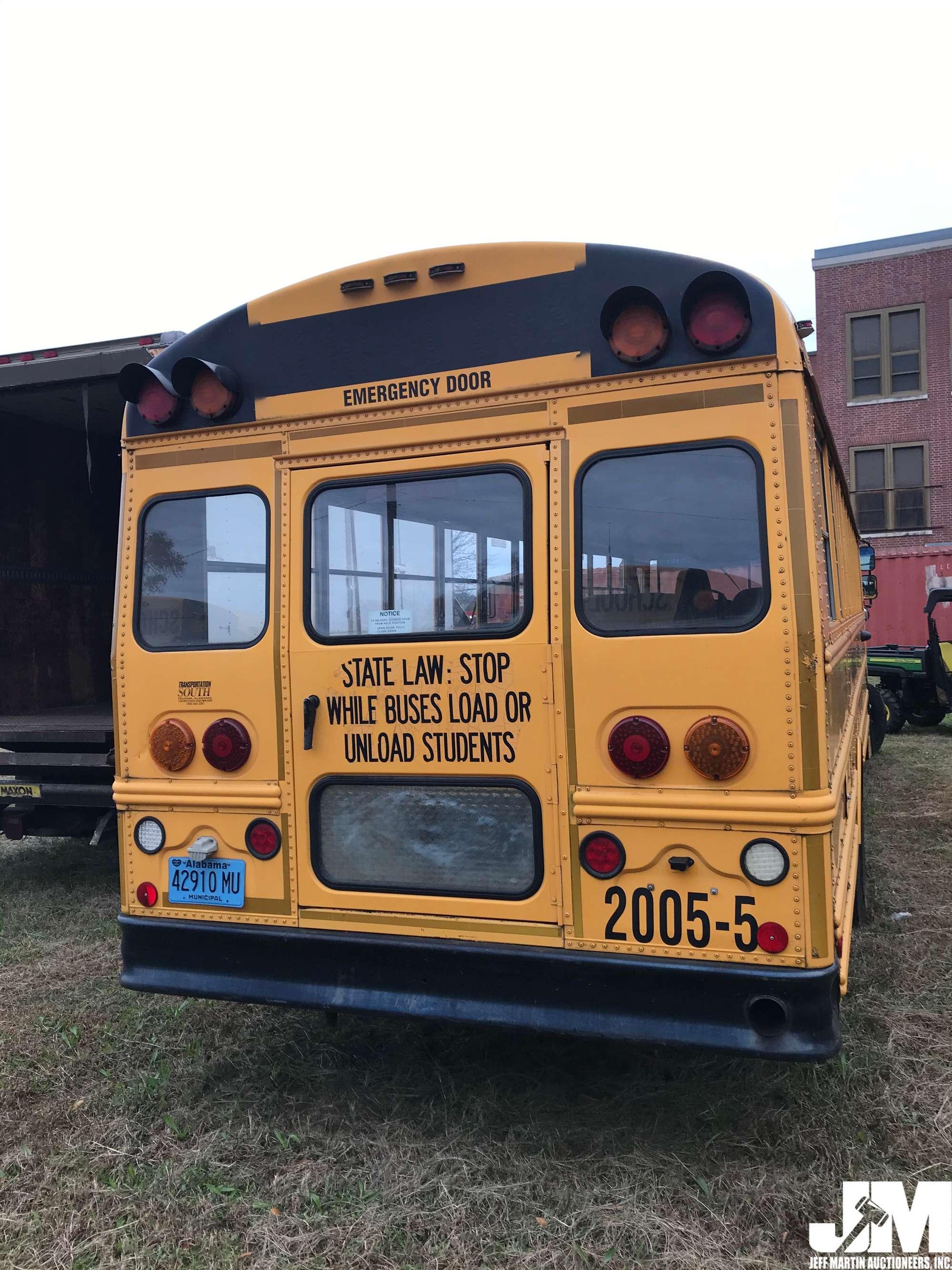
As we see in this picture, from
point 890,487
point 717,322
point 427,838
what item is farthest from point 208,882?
point 890,487

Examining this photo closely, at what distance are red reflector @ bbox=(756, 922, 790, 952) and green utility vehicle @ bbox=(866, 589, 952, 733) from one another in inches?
446

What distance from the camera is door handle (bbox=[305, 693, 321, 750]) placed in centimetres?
332

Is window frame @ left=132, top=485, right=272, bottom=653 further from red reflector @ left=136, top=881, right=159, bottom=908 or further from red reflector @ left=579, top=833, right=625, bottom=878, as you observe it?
red reflector @ left=579, top=833, right=625, bottom=878

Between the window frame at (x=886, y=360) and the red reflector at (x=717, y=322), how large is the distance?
2410cm

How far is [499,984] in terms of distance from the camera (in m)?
3.08

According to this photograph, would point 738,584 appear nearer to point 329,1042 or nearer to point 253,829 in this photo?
point 253,829

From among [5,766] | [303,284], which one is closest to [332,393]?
[303,284]

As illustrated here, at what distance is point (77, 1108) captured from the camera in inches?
142

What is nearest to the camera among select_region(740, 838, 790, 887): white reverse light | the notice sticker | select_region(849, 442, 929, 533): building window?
select_region(740, 838, 790, 887): white reverse light

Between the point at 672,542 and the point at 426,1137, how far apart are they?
2.16 meters

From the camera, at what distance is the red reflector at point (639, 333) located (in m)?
2.90

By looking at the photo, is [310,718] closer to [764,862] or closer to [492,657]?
[492,657]

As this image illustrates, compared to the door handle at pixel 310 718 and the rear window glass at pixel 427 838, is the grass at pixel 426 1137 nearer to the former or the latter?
the rear window glass at pixel 427 838

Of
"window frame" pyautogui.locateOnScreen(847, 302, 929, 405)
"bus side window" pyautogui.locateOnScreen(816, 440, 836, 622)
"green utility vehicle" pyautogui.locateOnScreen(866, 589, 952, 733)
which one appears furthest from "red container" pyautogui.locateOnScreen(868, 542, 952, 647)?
"bus side window" pyautogui.locateOnScreen(816, 440, 836, 622)
